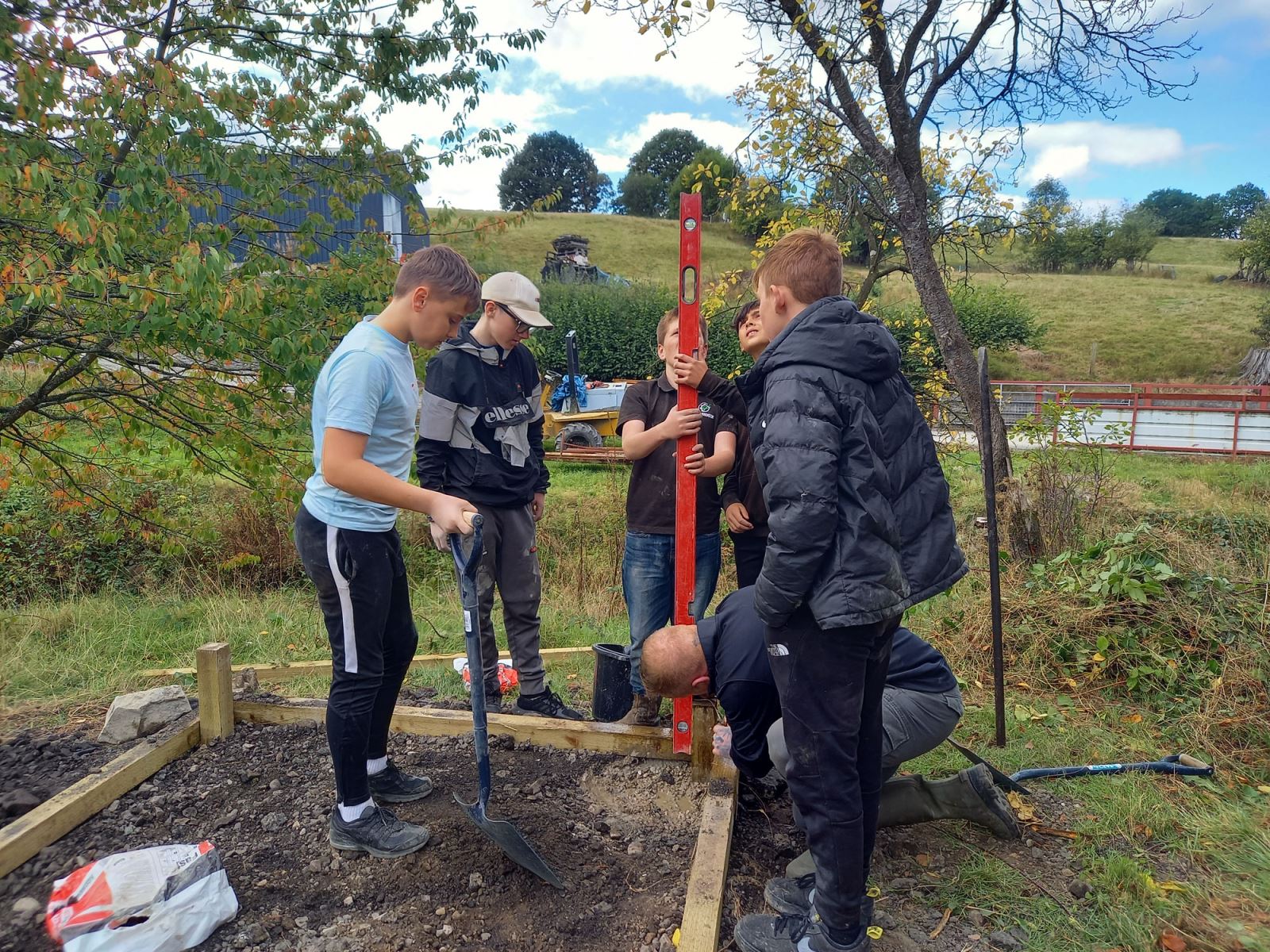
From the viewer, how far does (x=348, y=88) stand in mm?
5172

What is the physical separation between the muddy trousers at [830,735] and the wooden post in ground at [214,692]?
2294 millimetres

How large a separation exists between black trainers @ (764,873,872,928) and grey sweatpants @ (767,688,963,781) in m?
0.31

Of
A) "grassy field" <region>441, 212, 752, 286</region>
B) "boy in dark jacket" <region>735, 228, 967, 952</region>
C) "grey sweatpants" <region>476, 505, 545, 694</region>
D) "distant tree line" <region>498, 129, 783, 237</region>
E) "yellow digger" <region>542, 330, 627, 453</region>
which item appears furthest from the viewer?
"distant tree line" <region>498, 129, 783, 237</region>

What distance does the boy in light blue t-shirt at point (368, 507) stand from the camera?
208 centimetres

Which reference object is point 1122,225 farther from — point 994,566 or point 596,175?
point 994,566

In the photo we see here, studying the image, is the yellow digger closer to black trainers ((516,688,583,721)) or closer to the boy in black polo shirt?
the boy in black polo shirt

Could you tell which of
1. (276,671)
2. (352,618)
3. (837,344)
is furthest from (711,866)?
(276,671)

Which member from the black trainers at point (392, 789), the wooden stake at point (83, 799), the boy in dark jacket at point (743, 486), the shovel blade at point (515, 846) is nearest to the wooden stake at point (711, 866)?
the shovel blade at point (515, 846)

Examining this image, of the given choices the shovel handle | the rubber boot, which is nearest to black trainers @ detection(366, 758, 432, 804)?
the shovel handle

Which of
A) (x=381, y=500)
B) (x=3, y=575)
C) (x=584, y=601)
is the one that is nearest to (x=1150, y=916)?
(x=381, y=500)

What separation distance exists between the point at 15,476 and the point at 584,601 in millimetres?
3907

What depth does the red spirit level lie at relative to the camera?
2.59 metres

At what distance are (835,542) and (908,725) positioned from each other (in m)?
0.89

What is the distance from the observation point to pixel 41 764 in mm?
3053
